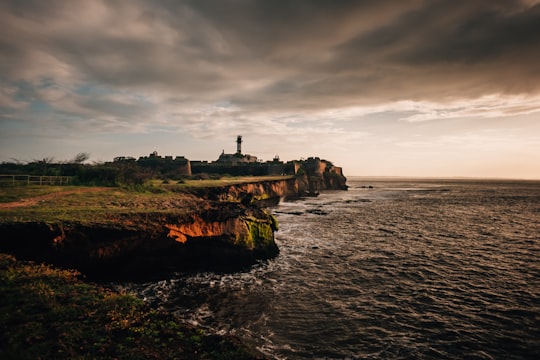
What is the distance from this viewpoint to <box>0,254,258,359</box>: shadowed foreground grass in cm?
630

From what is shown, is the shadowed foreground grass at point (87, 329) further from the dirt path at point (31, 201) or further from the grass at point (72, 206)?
the dirt path at point (31, 201)

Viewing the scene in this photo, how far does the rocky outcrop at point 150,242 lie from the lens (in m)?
12.9

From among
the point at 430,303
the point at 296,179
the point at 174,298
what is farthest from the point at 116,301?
the point at 296,179

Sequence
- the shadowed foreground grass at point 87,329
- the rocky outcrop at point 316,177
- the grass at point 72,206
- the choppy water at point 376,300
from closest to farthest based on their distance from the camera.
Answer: the shadowed foreground grass at point 87,329 < the choppy water at point 376,300 < the grass at point 72,206 < the rocky outcrop at point 316,177

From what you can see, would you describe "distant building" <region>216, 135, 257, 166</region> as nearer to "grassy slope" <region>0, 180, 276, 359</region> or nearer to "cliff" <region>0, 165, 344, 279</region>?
"cliff" <region>0, 165, 344, 279</region>

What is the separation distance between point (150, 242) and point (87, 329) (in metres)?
9.23

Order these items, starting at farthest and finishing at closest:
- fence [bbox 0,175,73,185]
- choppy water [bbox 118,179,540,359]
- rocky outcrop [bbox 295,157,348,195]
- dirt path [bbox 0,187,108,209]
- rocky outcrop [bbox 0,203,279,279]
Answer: rocky outcrop [bbox 295,157,348,195]
fence [bbox 0,175,73,185]
dirt path [bbox 0,187,108,209]
rocky outcrop [bbox 0,203,279,279]
choppy water [bbox 118,179,540,359]

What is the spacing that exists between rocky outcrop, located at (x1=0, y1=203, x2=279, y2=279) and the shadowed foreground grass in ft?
12.3

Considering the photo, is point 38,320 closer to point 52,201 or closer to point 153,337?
point 153,337

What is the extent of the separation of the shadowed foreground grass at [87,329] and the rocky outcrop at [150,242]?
12.3ft

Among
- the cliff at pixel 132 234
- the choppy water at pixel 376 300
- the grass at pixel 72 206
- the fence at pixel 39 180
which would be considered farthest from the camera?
the fence at pixel 39 180

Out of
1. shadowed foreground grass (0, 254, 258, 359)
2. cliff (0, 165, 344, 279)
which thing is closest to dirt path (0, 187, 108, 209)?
cliff (0, 165, 344, 279)

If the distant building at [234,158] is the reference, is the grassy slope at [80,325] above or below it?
below

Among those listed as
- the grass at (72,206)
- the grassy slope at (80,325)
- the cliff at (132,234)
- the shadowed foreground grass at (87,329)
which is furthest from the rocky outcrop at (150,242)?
the shadowed foreground grass at (87,329)
